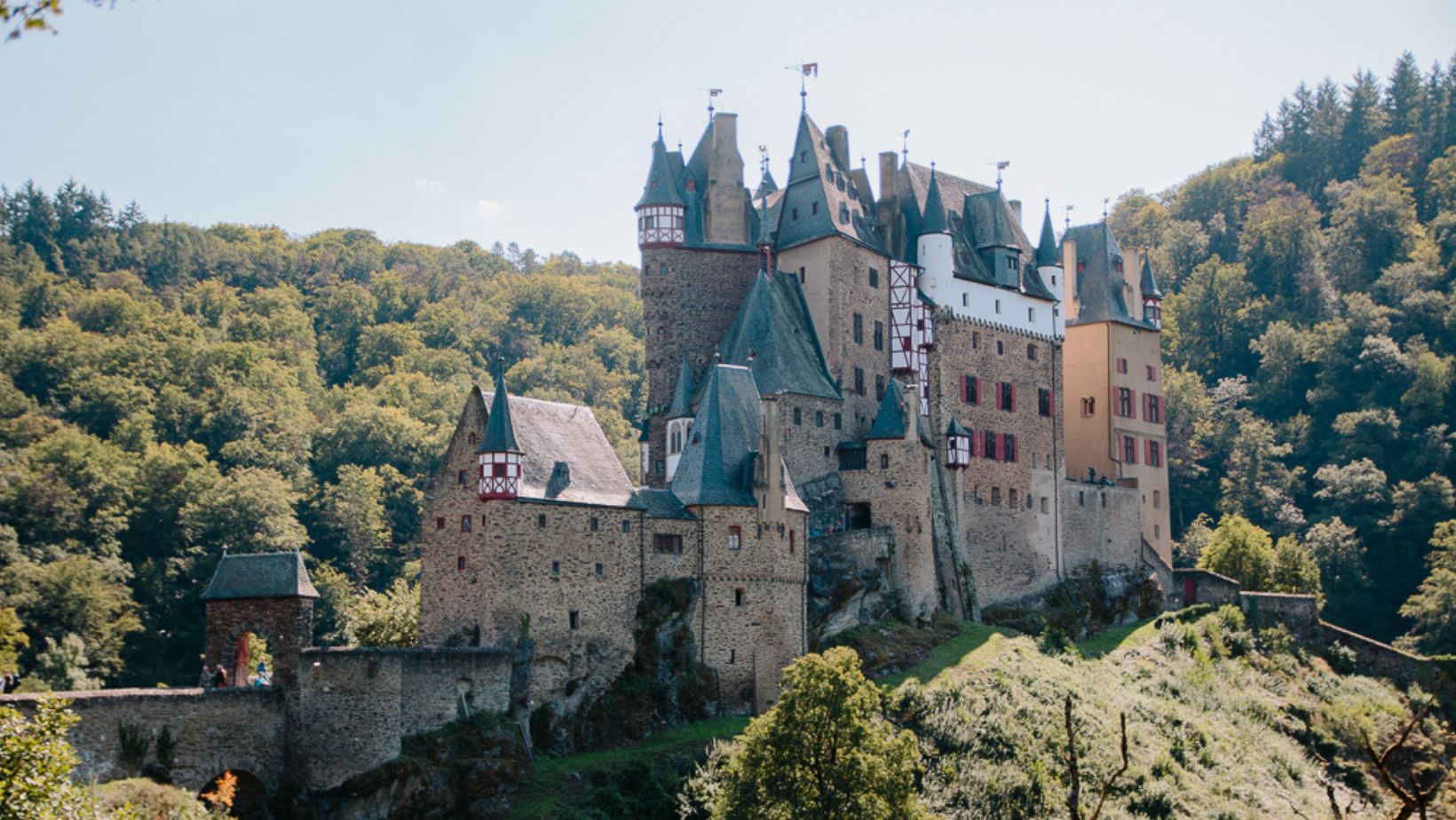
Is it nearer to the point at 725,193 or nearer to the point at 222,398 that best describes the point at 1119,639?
the point at 725,193

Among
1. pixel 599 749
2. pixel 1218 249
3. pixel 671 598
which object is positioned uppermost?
pixel 1218 249

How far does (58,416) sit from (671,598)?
1935 inches

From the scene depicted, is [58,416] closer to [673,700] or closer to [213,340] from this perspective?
[213,340]

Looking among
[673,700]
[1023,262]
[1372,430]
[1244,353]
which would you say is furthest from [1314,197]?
[673,700]

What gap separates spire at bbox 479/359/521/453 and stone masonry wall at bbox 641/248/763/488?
14137mm

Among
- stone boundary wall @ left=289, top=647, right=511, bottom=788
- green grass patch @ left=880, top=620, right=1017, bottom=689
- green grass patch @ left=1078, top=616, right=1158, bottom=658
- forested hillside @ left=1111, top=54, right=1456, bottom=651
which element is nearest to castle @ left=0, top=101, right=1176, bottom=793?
stone boundary wall @ left=289, top=647, right=511, bottom=788

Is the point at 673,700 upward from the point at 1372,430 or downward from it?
downward

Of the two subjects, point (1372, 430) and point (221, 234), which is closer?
point (1372, 430)

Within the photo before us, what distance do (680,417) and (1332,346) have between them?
57.3m

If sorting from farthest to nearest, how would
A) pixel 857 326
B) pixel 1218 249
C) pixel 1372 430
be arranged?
pixel 1218 249 < pixel 1372 430 < pixel 857 326

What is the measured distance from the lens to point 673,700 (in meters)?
48.0

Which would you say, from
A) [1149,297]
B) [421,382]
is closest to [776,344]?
[1149,297]

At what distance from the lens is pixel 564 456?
48.2 metres

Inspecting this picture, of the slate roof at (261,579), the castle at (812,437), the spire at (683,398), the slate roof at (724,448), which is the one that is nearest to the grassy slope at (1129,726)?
the castle at (812,437)
